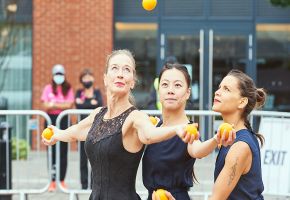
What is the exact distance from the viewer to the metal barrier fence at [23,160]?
830 centimetres

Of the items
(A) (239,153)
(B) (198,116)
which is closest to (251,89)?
(A) (239,153)

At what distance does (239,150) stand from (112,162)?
2.49ft

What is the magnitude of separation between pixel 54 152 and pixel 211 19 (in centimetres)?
636

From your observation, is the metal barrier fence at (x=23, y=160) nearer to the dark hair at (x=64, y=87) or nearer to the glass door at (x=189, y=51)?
the dark hair at (x=64, y=87)

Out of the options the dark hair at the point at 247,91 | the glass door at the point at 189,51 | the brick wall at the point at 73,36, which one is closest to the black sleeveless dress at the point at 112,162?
the dark hair at the point at 247,91

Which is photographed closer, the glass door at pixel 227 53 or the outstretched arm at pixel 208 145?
the outstretched arm at pixel 208 145

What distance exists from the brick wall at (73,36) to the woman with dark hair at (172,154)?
405 inches

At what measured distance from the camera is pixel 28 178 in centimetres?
966

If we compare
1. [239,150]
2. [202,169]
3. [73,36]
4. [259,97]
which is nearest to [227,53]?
[73,36]

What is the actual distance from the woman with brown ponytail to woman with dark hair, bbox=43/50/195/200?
1.66 feet

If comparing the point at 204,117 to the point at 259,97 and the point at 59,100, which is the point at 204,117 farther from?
the point at 259,97

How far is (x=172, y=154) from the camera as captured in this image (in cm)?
431

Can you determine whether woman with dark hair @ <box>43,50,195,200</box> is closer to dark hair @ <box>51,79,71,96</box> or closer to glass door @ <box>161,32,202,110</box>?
dark hair @ <box>51,79,71,96</box>

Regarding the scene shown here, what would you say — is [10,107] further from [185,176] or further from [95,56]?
[185,176]
